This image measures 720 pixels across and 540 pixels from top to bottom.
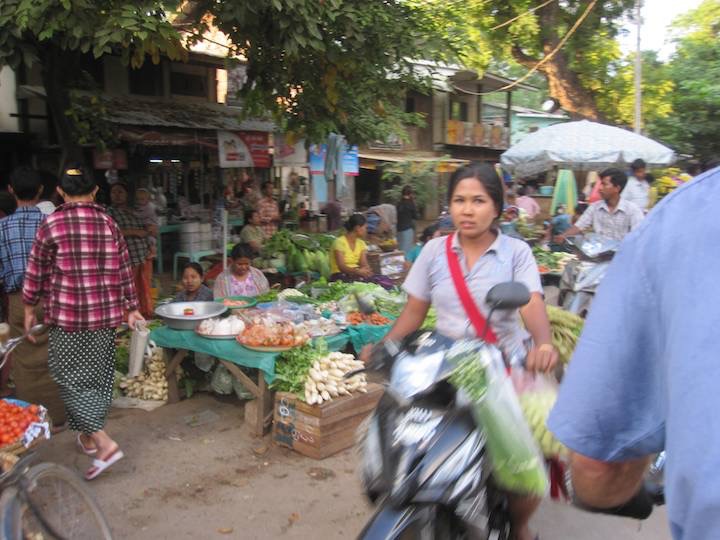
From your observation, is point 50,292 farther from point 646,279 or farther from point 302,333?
point 646,279

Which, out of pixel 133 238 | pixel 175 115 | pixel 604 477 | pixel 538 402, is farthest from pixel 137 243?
pixel 604 477

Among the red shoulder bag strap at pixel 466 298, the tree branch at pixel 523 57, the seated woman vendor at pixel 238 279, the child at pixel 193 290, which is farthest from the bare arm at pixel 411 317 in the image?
the tree branch at pixel 523 57

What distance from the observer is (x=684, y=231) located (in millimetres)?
883

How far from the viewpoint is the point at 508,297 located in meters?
2.19

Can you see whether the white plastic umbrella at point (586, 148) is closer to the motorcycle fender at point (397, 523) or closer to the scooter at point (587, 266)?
the scooter at point (587, 266)

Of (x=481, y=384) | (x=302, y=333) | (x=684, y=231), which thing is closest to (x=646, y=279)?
→ (x=684, y=231)

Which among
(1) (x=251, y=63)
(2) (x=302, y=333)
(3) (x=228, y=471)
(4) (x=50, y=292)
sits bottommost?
(3) (x=228, y=471)

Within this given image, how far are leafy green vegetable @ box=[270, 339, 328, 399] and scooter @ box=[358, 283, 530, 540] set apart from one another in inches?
85.5

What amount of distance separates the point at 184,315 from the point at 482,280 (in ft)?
10.00

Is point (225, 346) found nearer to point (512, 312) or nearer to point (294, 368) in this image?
point (294, 368)

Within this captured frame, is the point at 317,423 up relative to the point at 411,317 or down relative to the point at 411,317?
down

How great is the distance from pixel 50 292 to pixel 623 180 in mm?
5100

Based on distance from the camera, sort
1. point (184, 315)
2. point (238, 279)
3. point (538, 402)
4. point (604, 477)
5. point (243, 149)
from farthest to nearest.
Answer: point (243, 149)
point (238, 279)
point (184, 315)
point (538, 402)
point (604, 477)

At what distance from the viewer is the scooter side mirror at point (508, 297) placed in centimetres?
→ 219
